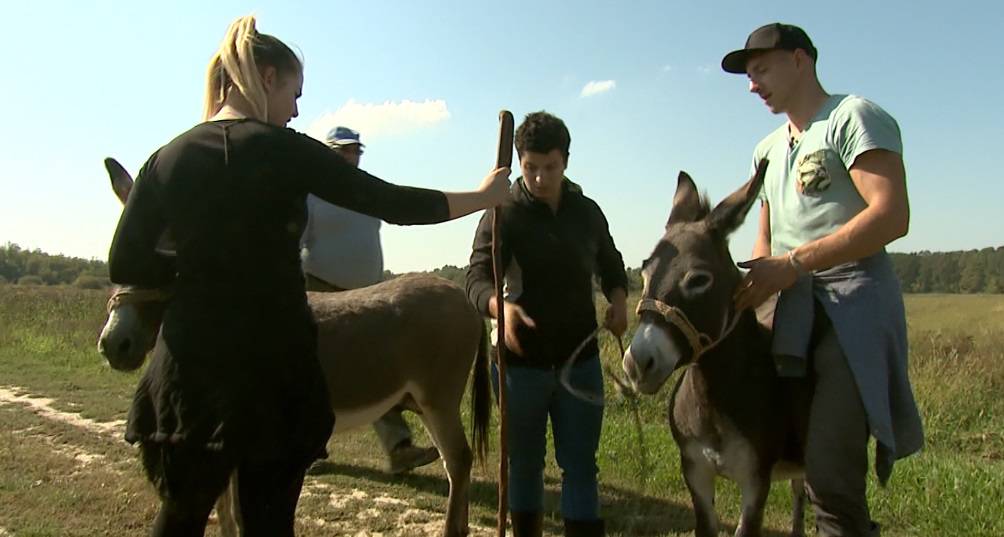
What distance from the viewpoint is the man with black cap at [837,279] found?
7.51 ft

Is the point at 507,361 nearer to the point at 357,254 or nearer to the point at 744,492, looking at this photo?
the point at 744,492

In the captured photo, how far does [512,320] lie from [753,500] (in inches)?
51.0

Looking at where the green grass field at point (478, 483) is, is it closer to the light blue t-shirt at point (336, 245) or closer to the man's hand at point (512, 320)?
the man's hand at point (512, 320)

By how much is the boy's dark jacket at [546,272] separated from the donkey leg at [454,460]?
1284 millimetres

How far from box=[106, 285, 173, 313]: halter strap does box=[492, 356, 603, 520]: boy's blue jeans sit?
5.59 feet

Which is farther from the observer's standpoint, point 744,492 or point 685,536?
point 685,536

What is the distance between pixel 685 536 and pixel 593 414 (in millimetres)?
1521

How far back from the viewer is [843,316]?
2410 millimetres

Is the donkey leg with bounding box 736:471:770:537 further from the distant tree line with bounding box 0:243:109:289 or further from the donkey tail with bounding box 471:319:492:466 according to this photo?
the distant tree line with bounding box 0:243:109:289

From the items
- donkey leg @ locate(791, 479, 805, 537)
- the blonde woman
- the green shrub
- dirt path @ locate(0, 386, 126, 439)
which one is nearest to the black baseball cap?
the blonde woman

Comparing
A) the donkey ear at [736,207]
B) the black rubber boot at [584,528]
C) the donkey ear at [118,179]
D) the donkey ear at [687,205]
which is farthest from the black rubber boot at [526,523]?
the donkey ear at [118,179]

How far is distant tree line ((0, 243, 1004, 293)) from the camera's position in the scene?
54.3 m

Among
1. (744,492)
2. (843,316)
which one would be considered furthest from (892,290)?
(744,492)

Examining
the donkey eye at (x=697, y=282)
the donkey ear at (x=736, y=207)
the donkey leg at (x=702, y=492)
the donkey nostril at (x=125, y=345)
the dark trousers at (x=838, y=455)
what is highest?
the donkey ear at (x=736, y=207)
